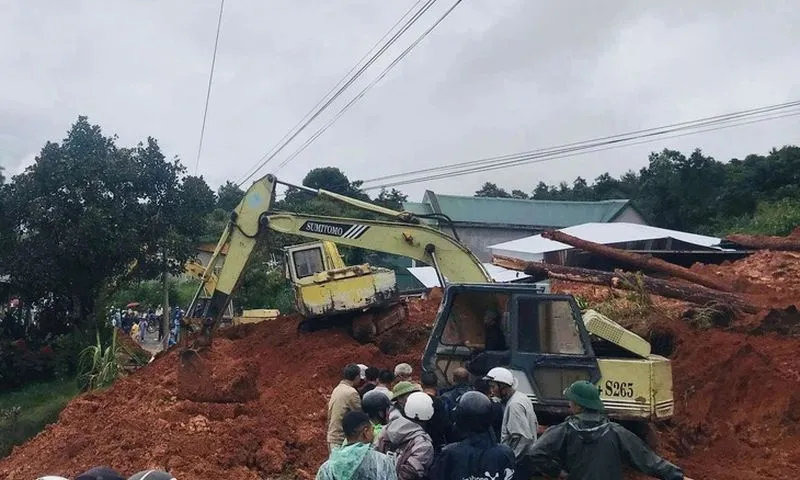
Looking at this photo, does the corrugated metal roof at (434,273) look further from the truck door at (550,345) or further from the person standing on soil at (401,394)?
the person standing on soil at (401,394)

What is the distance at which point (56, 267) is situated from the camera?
1989cm

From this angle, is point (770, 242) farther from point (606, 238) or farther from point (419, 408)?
point (419, 408)

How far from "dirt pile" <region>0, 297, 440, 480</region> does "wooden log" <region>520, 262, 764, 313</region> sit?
115 inches

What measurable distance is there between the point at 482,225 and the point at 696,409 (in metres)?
29.6

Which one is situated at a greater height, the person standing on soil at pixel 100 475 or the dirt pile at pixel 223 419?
the person standing on soil at pixel 100 475

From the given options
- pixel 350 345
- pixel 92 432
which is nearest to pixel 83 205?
pixel 350 345

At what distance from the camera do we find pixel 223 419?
10398 mm

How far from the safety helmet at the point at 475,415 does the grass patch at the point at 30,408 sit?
Result: 40.3 ft

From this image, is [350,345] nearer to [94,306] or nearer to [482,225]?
[94,306]

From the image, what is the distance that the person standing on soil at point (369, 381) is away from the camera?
24.5ft

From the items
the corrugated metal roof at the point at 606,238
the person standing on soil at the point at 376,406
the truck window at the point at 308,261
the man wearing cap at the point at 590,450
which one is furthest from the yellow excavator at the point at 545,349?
the corrugated metal roof at the point at 606,238

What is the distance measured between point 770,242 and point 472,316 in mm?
13334

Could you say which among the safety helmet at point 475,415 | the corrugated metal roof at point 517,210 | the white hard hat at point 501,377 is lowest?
the white hard hat at point 501,377

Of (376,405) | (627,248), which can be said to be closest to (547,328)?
(376,405)
